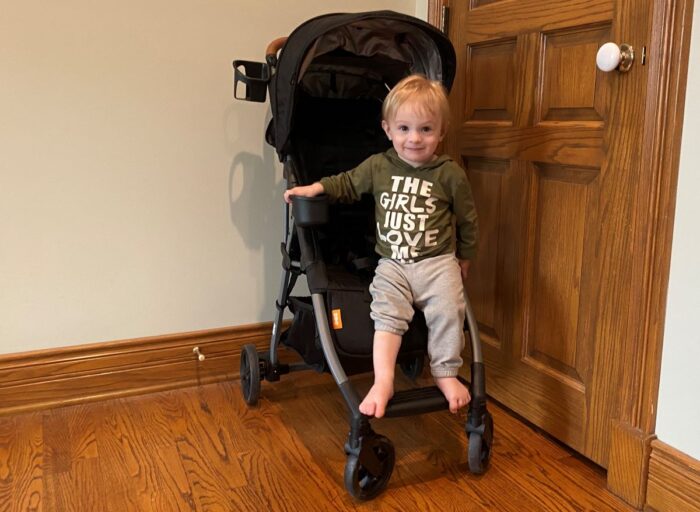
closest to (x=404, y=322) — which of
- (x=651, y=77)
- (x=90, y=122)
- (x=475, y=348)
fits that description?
(x=475, y=348)

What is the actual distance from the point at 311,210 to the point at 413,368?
79 cm

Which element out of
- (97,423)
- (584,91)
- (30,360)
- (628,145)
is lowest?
(97,423)

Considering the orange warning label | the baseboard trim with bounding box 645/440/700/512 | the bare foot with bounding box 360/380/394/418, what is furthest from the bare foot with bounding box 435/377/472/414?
the baseboard trim with bounding box 645/440/700/512

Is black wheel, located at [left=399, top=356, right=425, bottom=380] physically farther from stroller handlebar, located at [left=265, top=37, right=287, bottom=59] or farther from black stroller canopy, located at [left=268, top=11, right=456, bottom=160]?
stroller handlebar, located at [left=265, top=37, right=287, bottom=59]

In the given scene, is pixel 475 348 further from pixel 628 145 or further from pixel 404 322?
pixel 628 145

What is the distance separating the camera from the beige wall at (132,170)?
1829mm

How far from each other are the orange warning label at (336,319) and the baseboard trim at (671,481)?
0.77m

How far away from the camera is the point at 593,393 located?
63.4 inches

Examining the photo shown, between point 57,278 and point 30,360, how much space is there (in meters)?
0.26

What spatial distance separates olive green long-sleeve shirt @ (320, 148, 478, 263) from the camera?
5.46ft

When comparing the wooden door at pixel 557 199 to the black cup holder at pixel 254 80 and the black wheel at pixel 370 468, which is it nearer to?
the black wheel at pixel 370 468

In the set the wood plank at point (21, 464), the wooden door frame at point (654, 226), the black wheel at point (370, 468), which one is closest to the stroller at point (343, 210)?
the black wheel at point (370, 468)

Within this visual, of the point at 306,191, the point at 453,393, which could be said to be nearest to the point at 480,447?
the point at 453,393

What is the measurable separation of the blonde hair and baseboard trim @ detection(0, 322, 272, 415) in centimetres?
96
